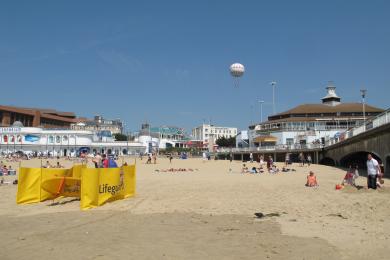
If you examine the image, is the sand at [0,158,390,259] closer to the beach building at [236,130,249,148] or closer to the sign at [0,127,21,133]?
the beach building at [236,130,249,148]

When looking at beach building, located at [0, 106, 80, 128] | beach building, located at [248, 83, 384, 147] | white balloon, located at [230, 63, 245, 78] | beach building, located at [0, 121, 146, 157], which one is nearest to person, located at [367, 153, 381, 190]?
white balloon, located at [230, 63, 245, 78]

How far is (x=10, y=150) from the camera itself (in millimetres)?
97688

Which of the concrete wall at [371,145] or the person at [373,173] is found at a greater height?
the concrete wall at [371,145]

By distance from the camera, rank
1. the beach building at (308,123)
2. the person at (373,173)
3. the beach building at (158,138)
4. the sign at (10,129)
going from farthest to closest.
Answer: the beach building at (158,138), the sign at (10,129), the beach building at (308,123), the person at (373,173)

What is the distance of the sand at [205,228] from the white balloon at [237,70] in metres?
43.2

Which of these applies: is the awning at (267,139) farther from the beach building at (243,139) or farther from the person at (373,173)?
the person at (373,173)

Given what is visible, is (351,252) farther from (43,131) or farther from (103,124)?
(103,124)

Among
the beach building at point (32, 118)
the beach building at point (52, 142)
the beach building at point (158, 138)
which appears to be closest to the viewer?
the beach building at point (52, 142)

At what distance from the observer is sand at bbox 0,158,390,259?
275 inches

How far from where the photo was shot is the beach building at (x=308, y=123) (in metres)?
75.2

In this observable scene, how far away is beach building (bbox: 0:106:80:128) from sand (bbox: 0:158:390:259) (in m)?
105

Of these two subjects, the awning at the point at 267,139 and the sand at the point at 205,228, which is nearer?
the sand at the point at 205,228

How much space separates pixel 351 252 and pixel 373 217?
3.47m

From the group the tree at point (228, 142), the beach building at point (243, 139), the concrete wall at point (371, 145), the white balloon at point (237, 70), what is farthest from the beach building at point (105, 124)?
the concrete wall at point (371, 145)
